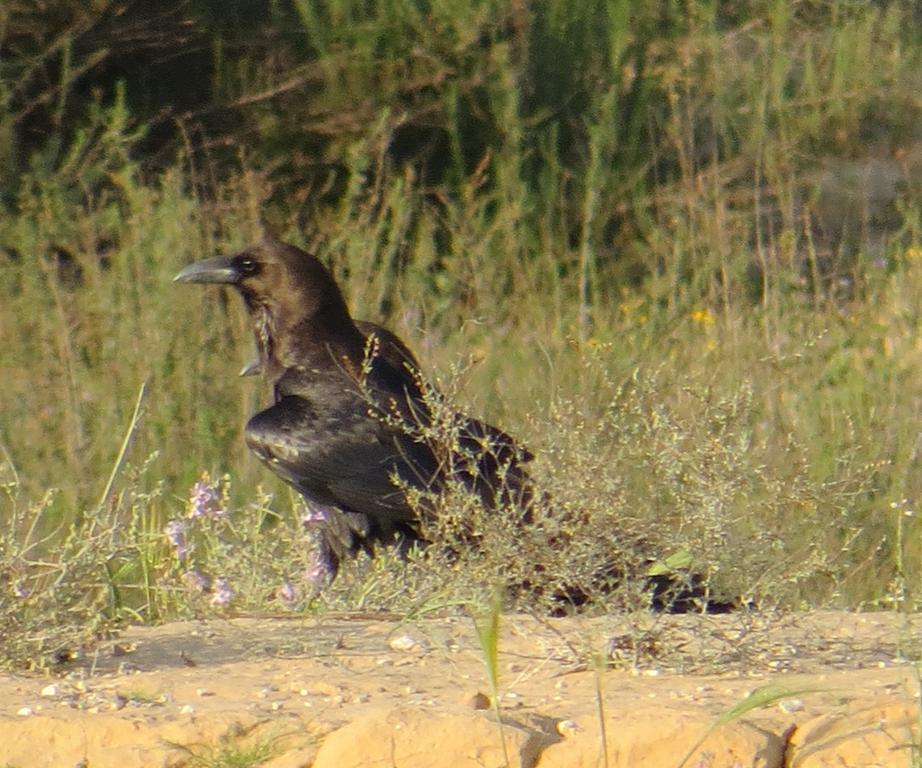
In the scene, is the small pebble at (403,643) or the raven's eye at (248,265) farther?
the raven's eye at (248,265)

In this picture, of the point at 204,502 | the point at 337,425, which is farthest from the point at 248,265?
the point at 204,502

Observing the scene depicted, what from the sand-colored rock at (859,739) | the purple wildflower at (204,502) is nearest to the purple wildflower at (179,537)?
the purple wildflower at (204,502)

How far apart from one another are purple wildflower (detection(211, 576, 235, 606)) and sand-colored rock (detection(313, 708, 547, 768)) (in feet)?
4.21

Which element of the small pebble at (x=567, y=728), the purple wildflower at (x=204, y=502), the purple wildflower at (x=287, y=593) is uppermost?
the small pebble at (x=567, y=728)

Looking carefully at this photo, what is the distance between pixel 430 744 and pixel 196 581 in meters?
1.63

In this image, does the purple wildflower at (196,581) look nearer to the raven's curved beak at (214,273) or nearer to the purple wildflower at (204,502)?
the purple wildflower at (204,502)

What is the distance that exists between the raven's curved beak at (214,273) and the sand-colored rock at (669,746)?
3.11 meters

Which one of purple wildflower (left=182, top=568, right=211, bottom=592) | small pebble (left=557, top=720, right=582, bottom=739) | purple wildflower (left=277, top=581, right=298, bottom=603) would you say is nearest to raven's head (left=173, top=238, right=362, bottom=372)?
purple wildflower (left=277, top=581, right=298, bottom=603)

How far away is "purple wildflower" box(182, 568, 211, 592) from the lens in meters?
4.77

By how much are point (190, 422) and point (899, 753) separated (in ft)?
13.6

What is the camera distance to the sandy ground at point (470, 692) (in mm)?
3271

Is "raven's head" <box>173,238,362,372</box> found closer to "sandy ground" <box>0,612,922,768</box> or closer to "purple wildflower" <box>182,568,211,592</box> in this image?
"purple wildflower" <box>182,568,211,592</box>

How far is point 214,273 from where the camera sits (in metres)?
6.11

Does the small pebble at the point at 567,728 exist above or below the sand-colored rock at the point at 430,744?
below
